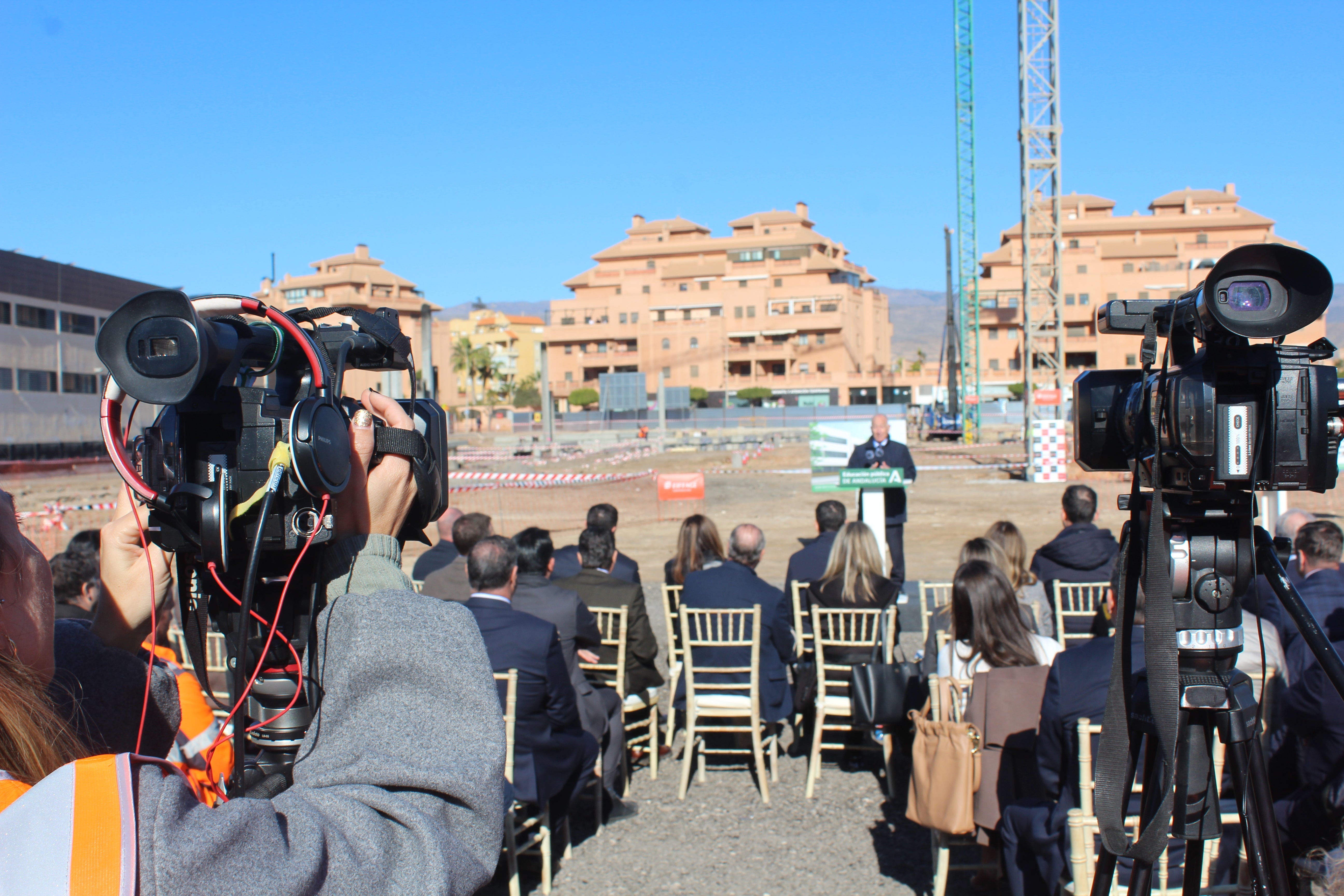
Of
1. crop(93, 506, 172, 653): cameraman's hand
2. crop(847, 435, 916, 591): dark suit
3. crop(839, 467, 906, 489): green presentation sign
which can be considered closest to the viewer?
crop(93, 506, 172, 653): cameraman's hand

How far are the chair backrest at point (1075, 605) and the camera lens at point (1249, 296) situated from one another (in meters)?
3.26

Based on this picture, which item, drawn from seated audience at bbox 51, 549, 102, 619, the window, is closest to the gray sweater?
seated audience at bbox 51, 549, 102, 619

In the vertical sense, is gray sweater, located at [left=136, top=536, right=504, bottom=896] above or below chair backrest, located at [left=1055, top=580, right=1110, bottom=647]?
above

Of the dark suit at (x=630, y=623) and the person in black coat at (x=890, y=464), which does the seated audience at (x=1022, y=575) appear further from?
the person in black coat at (x=890, y=464)

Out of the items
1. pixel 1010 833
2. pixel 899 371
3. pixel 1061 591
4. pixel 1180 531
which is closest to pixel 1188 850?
pixel 1180 531

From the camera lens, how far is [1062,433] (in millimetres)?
22484

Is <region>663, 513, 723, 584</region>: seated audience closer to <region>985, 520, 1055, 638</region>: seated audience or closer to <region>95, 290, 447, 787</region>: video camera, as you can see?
<region>985, 520, 1055, 638</region>: seated audience

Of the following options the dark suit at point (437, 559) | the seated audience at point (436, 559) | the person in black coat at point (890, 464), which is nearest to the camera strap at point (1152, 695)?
the seated audience at point (436, 559)

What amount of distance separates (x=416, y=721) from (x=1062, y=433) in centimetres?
2331

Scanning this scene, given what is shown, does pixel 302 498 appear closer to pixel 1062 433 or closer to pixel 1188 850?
pixel 1188 850

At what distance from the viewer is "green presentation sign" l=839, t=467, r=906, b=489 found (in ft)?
31.4

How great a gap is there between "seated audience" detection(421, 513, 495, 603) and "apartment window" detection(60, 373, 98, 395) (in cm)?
3870

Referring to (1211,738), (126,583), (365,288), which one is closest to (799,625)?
(1211,738)

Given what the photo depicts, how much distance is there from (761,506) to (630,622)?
1489cm
